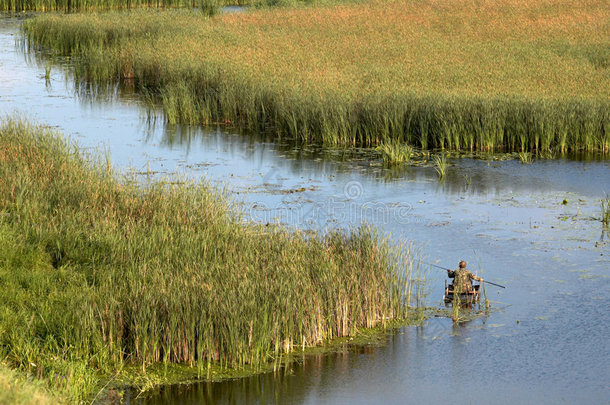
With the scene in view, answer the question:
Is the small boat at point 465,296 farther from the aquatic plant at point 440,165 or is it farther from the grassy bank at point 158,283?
the aquatic plant at point 440,165

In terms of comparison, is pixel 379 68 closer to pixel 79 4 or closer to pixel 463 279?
pixel 463 279

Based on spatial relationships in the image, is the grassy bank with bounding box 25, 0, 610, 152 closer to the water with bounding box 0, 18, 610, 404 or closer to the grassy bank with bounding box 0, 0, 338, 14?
the water with bounding box 0, 18, 610, 404

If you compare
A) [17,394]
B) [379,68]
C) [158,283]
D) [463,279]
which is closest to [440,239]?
[463,279]

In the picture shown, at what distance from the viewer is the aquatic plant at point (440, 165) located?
1714cm

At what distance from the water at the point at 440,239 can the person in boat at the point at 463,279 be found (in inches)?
14.2

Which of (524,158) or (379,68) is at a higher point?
(379,68)

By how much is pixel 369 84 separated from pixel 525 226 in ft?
31.3

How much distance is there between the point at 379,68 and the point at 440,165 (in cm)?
834

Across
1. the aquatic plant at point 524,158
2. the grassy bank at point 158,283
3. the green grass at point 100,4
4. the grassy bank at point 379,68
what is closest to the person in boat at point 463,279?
the grassy bank at point 158,283

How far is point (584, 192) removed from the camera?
16109 mm

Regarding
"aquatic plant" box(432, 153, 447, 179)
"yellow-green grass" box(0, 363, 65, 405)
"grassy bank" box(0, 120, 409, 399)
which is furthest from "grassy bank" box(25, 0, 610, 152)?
"yellow-green grass" box(0, 363, 65, 405)

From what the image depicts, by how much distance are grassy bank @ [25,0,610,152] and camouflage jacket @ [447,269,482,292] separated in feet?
28.0

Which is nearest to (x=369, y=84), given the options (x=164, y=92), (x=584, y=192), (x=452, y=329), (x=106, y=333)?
(x=164, y=92)

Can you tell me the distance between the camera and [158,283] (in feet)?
31.1
